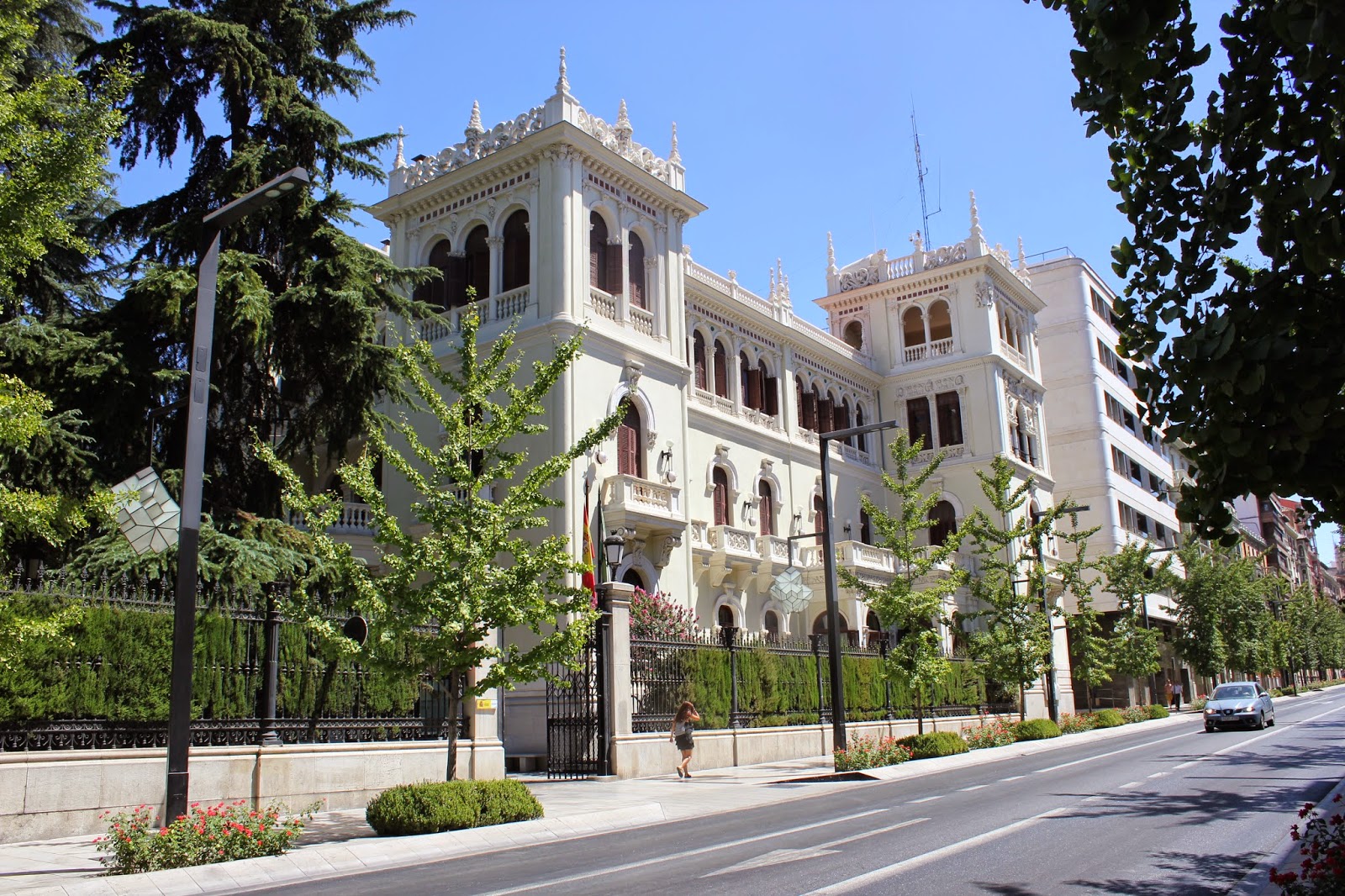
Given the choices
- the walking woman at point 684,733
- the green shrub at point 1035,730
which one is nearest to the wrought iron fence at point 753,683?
the walking woman at point 684,733

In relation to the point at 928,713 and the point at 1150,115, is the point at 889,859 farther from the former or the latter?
the point at 928,713

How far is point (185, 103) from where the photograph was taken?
822 inches

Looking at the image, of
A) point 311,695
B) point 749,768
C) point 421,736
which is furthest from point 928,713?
point 311,695

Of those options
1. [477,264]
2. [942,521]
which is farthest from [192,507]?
[942,521]

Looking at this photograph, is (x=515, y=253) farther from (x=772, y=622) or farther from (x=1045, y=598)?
(x=1045, y=598)

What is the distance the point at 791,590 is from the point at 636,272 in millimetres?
10039

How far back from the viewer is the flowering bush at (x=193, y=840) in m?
9.49

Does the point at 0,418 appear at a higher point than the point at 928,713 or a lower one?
higher

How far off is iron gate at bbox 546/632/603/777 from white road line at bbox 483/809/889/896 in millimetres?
7428

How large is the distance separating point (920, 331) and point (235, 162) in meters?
32.2

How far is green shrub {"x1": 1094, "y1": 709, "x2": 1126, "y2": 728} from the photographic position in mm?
35875

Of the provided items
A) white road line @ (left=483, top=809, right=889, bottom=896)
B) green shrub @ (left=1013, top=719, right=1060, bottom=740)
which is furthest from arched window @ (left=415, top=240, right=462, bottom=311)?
white road line @ (left=483, top=809, right=889, bottom=896)

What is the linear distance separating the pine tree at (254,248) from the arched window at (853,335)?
2808 centimetres

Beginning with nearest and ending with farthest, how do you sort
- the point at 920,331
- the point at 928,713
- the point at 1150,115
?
the point at 1150,115, the point at 928,713, the point at 920,331
